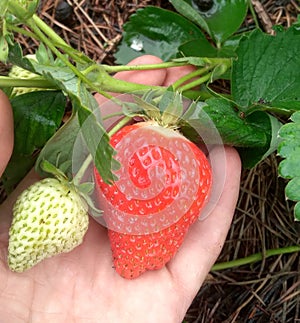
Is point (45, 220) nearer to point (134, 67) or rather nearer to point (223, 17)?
point (134, 67)

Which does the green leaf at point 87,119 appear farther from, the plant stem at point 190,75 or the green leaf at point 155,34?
the green leaf at point 155,34

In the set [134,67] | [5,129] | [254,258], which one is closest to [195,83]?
[134,67]

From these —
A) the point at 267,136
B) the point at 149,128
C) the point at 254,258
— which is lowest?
the point at 254,258

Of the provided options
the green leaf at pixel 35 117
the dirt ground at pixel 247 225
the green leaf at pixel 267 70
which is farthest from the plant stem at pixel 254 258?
the green leaf at pixel 35 117

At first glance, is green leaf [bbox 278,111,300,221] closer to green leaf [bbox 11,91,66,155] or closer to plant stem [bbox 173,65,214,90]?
plant stem [bbox 173,65,214,90]

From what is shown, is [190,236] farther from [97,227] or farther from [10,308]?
[10,308]

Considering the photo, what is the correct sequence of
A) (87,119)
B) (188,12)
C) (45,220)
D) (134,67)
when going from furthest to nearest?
(188,12) → (134,67) → (45,220) → (87,119)

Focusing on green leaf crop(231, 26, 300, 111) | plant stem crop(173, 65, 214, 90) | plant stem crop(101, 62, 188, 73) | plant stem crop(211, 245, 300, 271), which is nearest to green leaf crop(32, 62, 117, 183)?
plant stem crop(101, 62, 188, 73)
